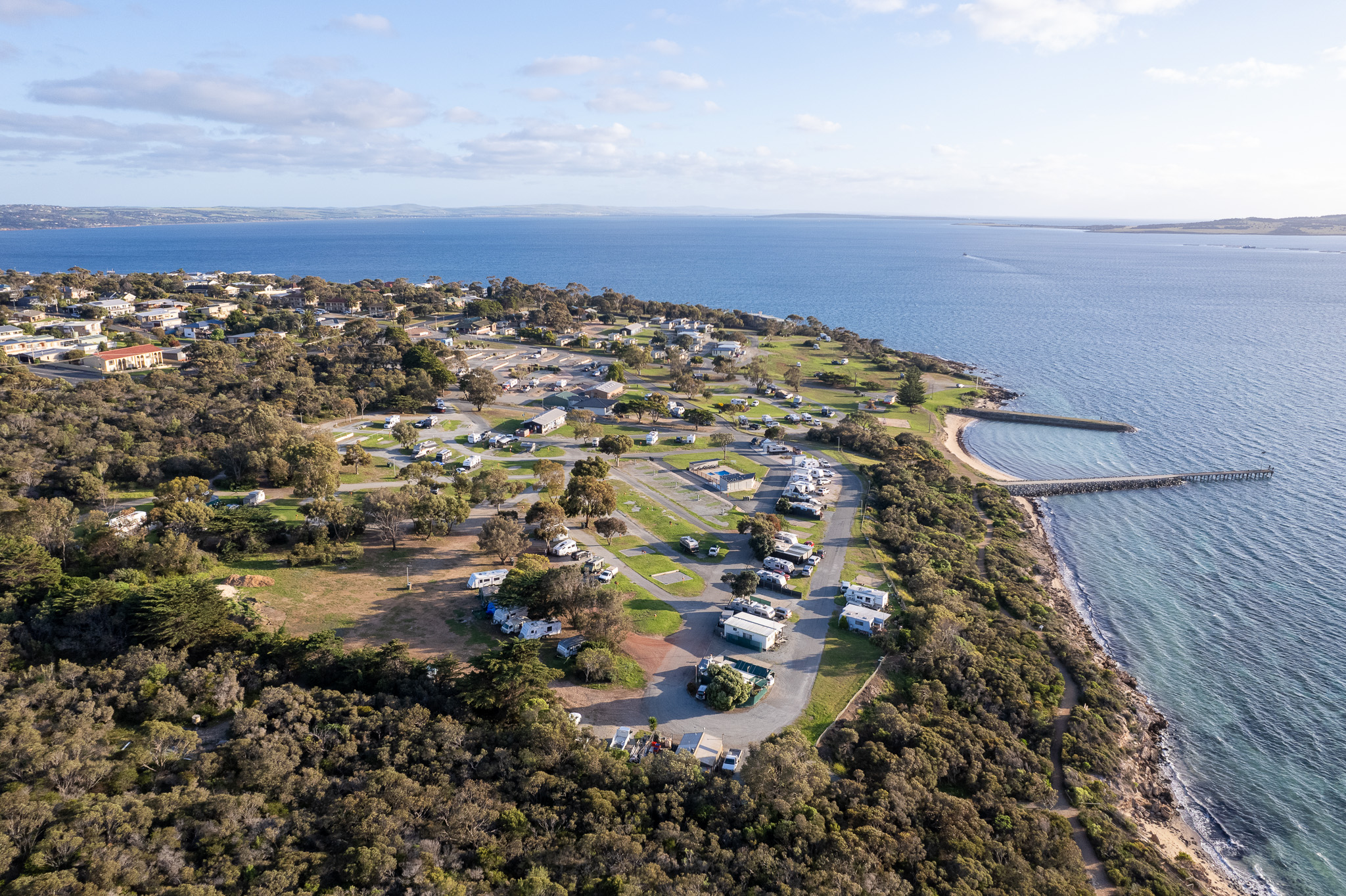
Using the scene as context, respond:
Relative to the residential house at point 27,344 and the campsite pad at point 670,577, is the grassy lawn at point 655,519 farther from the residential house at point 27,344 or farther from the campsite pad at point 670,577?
the residential house at point 27,344

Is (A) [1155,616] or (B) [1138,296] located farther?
(B) [1138,296]

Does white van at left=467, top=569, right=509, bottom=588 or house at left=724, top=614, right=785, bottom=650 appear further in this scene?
white van at left=467, top=569, right=509, bottom=588

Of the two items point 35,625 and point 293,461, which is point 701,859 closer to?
point 35,625

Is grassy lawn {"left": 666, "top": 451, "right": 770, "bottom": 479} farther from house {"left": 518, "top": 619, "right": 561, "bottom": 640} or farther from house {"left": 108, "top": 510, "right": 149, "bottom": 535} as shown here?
house {"left": 108, "top": 510, "right": 149, "bottom": 535}

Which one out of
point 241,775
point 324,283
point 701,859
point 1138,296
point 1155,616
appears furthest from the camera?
point 1138,296

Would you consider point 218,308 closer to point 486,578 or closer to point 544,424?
point 544,424

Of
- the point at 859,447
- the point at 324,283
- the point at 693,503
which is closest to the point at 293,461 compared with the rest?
the point at 693,503

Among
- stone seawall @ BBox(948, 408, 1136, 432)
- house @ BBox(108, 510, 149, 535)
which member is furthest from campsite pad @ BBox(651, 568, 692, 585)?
stone seawall @ BBox(948, 408, 1136, 432)
